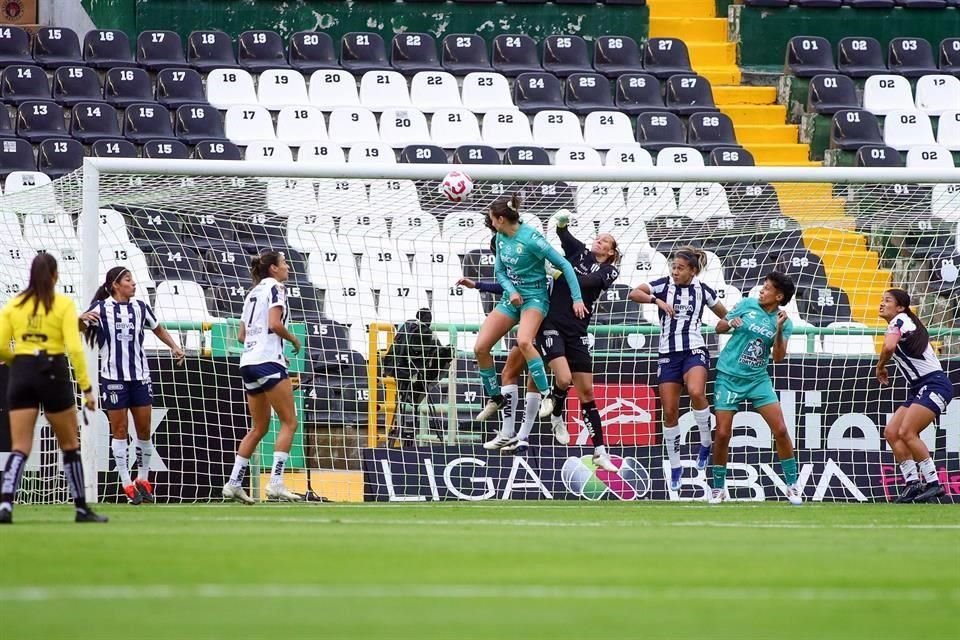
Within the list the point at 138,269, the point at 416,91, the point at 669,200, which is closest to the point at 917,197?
the point at 669,200

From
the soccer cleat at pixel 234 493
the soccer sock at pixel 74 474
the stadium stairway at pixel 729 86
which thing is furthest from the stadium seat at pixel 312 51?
the soccer sock at pixel 74 474

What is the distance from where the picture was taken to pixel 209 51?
2180 cm

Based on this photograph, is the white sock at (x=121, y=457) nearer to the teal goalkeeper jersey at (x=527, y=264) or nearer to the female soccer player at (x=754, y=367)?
the teal goalkeeper jersey at (x=527, y=264)

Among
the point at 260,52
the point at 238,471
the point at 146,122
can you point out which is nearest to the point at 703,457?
the point at 238,471

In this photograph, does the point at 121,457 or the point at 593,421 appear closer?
the point at 121,457

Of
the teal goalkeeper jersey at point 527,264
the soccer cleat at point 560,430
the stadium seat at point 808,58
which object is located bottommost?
the soccer cleat at point 560,430

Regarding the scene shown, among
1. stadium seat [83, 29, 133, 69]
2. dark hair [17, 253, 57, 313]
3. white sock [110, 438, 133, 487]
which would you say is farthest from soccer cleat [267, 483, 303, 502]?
stadium seat [83, 29, 133, 69]

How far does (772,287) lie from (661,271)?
10.8 ft

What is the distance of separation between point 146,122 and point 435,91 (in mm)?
4092

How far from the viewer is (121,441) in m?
15.1

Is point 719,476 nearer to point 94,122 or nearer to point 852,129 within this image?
point 852,129

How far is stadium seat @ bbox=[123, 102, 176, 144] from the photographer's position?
791 inches

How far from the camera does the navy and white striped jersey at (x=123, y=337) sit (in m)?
14.8

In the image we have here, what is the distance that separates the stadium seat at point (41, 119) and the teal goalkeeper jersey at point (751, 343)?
9472 millimetres
